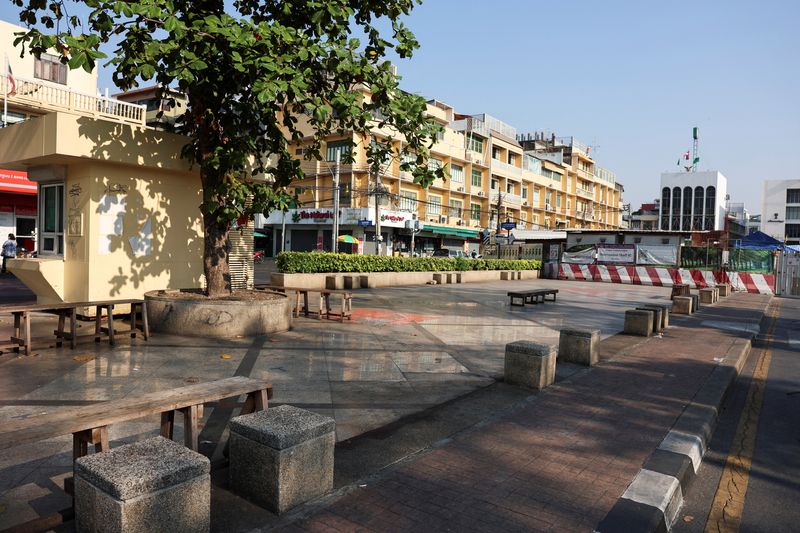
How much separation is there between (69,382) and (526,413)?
5.33 m

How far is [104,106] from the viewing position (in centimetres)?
1341

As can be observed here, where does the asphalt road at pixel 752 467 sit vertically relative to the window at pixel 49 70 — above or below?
below

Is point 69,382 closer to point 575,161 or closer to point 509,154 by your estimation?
point 509,154

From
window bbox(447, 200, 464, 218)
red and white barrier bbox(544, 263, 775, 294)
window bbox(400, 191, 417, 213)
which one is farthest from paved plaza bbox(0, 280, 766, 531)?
window bbox(447, 200, 464, 218)

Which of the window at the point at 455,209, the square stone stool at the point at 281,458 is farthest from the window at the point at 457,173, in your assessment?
the square stone stool at the point at 281,458

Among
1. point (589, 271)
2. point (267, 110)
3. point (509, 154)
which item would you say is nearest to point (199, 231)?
point (267, 110)

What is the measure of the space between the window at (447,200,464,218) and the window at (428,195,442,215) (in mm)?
1413

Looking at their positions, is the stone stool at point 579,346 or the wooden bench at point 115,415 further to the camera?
the stone stool at point 579,346

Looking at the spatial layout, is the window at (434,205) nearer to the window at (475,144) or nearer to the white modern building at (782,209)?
the window at (475,144)

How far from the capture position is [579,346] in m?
8.60

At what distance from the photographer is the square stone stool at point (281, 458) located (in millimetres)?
3668

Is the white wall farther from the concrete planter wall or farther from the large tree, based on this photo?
the large tree

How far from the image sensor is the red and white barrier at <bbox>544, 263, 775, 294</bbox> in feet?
92.3

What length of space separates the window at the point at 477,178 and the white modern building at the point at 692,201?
2769 inches
